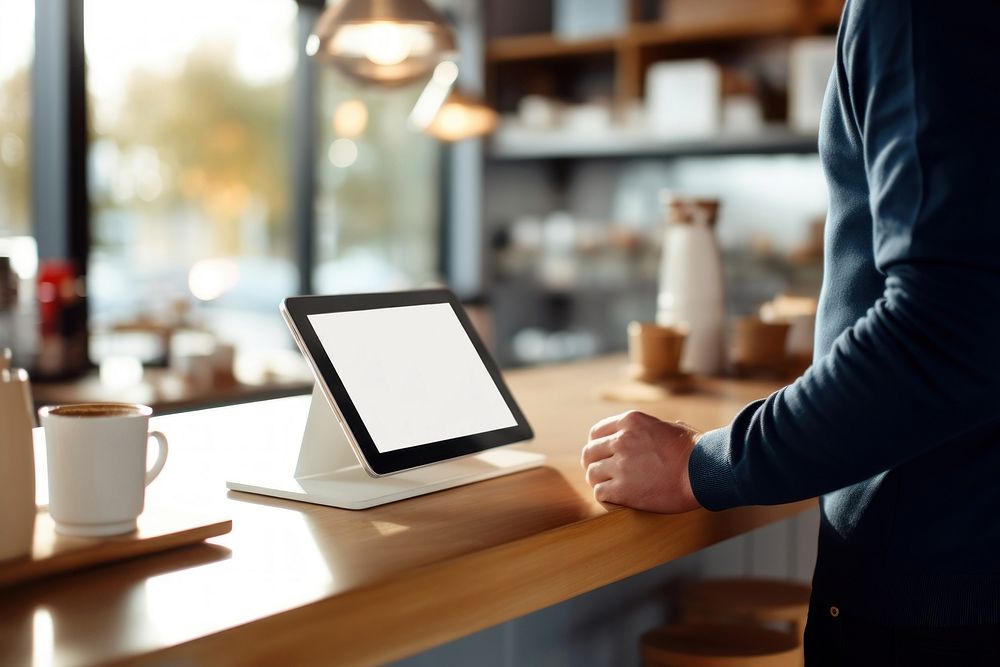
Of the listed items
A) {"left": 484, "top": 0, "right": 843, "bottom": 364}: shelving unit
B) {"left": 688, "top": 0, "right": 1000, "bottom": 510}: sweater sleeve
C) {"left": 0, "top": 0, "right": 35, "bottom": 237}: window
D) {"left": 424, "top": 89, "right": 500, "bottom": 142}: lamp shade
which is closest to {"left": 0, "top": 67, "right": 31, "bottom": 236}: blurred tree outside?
{"left": 0, "top": 0, "right": 35, "bottom": 237}: window

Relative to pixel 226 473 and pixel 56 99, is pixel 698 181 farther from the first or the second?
pixel 226 473

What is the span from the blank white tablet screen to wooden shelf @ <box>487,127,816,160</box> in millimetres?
3405

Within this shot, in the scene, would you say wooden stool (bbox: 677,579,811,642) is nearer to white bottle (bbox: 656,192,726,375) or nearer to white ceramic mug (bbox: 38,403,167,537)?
white bottle (bbox: 656,192,726,375)

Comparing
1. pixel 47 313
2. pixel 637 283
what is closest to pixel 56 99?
pixel 47 313

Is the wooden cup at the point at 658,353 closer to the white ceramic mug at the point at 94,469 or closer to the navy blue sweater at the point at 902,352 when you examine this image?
the navy blue sweater at the point at 902,352

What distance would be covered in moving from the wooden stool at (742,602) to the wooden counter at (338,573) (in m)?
0.44

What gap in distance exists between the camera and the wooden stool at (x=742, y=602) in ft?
5.68

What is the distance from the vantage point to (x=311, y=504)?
3.58 feet

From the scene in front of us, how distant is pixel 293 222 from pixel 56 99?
144 centimetres

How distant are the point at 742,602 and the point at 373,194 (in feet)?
13.2

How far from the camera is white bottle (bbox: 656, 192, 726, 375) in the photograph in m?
2.12

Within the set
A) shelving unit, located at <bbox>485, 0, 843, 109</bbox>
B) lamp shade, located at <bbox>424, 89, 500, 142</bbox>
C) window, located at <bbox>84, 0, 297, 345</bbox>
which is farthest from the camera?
window, located at <bbox>84, 0, 297, 345</bbox>

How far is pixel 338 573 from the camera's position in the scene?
2.79ft

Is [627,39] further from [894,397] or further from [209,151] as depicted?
[894,397]
